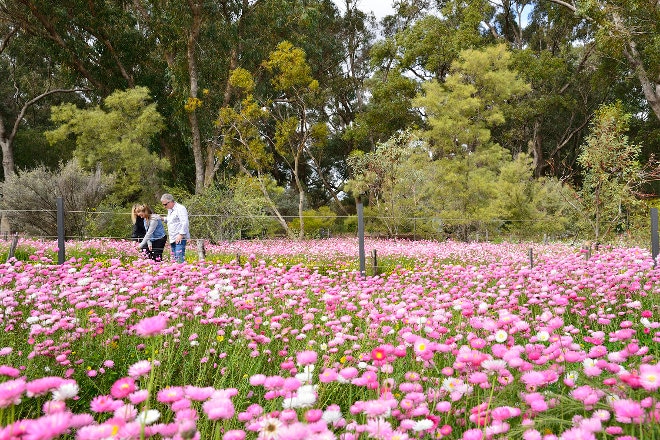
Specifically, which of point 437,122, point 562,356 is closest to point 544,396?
point 562,356

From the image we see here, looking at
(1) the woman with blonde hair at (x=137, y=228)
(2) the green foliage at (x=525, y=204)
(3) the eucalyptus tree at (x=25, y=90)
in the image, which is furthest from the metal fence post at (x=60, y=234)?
(3) the eucalyptus tree at (x=25, y=90)

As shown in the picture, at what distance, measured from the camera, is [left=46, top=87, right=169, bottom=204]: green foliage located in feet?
66.9

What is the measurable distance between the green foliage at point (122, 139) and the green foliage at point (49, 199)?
15.0ft

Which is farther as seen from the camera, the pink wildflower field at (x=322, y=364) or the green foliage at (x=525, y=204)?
the green foliage at (x=525, y=204)

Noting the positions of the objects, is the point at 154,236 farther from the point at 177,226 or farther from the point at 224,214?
the point at 224,214

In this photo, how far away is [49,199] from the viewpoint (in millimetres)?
15102

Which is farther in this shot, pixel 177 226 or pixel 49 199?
pixel 49 199

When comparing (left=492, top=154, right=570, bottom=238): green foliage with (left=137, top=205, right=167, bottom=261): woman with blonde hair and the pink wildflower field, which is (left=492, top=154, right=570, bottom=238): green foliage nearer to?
the pink wildflower field

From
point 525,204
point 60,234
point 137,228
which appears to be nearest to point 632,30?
point 525,204

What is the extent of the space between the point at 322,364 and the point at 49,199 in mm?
15211

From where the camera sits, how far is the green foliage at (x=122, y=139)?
20.4 meters

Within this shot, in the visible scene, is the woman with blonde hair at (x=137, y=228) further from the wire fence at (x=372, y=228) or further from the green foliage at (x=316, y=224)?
the green foliage at (x=316, y=224)

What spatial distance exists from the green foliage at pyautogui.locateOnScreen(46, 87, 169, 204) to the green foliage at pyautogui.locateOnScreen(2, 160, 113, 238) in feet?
15.0

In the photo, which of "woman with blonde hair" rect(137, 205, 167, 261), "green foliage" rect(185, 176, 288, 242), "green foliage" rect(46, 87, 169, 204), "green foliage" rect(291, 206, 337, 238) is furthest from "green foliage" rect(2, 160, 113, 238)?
"green foliage" rect(291, 206, 337, 238)
